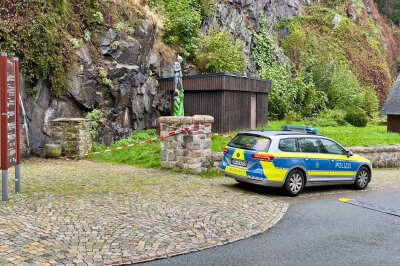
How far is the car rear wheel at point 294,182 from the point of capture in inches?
428

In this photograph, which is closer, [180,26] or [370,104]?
[180,26]

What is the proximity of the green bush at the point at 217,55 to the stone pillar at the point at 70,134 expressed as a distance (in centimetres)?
1041

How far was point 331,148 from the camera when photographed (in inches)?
474

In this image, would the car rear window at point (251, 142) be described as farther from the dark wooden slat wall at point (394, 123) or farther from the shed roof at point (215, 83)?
the dark wooden slat wall at point (394, 123)

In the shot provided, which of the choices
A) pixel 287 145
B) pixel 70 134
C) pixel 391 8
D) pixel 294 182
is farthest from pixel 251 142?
pixel 391 8

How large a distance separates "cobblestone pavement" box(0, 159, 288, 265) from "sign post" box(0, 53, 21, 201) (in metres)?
0.78

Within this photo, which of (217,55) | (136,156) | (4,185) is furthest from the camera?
(217,55)

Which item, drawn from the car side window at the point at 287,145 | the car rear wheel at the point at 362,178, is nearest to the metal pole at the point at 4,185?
the car side window at the point at 287,145

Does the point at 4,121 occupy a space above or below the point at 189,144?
above

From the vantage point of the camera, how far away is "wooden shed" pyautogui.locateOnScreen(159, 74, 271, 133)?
67.6ft

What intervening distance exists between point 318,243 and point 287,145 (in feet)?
14.1

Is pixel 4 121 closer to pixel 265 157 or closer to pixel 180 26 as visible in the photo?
pixel 265 157

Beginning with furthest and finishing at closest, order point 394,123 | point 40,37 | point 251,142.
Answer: point 394,123
point 40,37
point 251,142

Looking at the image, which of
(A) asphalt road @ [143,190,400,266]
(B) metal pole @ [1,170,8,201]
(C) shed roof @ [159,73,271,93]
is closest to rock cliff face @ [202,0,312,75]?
(C) shed roof @ [159,73,271,93]
